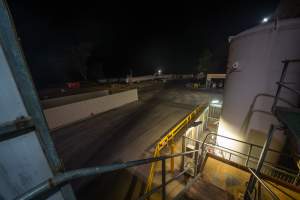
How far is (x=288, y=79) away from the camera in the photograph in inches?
172

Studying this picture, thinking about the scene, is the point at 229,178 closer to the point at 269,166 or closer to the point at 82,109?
the point at 269,166

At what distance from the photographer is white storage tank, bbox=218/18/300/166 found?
4.31 m

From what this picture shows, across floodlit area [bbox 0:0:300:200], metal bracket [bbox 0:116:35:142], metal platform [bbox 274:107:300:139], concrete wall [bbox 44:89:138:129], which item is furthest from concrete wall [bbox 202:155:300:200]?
concrete wall [bbox 44:89:138:129]

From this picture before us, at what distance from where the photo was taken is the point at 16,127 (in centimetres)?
89

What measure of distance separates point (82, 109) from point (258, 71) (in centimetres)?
1236

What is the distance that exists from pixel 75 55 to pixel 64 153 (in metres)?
26.0

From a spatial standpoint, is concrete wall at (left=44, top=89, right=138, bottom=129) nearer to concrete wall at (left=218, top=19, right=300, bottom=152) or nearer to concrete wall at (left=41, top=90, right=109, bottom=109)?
concrete wall at (left=41, top=90, right=109, bottom=109)

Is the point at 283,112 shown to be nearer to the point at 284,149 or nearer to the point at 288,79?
the point at 288,79

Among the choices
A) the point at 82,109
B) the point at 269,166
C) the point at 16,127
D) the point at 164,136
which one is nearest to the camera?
the point at 16,127

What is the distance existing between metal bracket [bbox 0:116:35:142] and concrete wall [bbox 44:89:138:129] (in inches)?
411

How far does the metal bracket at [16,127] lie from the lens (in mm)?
838

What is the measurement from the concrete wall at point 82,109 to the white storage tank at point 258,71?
11.1m

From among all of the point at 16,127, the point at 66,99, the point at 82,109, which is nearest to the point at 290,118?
the point at 16,127

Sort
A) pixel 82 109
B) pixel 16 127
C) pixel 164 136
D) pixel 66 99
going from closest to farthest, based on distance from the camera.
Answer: pixel 16 127 < pixel 164 136 < pixel 82 109 < pixel 66 99
